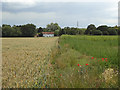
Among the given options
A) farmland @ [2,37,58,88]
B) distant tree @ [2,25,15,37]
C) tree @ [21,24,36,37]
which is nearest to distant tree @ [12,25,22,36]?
distant tree @ [2,25,15,37]

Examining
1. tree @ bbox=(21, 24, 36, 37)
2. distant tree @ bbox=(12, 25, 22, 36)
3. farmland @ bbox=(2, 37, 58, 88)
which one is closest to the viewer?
farmland @ bbox=(2, 37, 58, 88)

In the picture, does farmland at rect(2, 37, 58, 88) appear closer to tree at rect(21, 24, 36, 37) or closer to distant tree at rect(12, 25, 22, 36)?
tree at rect(21, 24, 36, 37)

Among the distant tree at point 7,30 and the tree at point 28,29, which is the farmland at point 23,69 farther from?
the distant tree at point 7,30

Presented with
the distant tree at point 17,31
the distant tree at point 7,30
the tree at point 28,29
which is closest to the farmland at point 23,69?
the tree at point 28,29

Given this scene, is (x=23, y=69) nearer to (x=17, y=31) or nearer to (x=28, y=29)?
(x=28, y=29)

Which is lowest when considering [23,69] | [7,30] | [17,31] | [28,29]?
[23,69]

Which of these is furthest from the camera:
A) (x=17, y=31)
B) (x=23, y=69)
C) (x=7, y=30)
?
(x=17, y=31)

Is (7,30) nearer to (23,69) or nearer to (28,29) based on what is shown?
(28,29)

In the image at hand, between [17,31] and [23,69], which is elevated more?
[17,31]

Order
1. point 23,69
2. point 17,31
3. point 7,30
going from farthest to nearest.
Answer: point 17,31 → point 7,30 → point 23,69

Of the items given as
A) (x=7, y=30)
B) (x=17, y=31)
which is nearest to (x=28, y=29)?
(x=17, y=31)

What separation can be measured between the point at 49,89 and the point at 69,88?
364 mm

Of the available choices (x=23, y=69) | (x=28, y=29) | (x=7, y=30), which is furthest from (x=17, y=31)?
(x=23, y=69)

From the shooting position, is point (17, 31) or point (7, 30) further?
point (17, 31)
